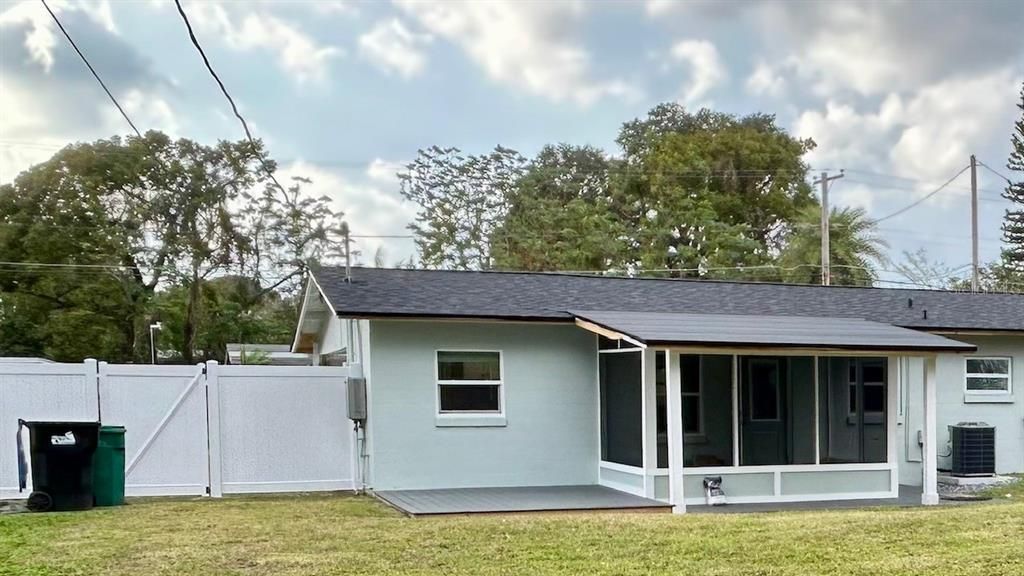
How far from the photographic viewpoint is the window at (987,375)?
50.0 feet

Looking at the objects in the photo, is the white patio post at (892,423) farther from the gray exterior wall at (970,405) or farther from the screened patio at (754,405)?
the gray exterior wall at (970,405)


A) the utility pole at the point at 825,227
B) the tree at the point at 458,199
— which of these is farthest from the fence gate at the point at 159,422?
the tree at the point at 458,199

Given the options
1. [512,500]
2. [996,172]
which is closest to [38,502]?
[512,500]

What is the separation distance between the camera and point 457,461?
1236 cm

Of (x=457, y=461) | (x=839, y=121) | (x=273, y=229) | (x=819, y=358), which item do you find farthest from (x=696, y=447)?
(x=273, y=229)

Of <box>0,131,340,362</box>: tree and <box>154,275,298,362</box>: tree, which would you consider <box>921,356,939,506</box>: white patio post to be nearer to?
<box>0,131,340,362</box>: tree

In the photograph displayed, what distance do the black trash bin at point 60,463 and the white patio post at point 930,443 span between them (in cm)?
1045

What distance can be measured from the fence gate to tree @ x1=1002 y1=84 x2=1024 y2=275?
114 feet

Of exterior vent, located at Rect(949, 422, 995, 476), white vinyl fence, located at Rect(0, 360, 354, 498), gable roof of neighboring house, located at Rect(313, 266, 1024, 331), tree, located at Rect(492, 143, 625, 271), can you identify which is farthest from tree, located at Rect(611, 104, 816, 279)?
white vinyl fence, located at Rect(0, 360, 354, 498)

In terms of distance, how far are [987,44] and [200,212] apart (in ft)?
87.8

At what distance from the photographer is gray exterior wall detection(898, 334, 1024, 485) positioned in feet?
47.2

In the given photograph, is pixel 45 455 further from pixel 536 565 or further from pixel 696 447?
pixel 696 447

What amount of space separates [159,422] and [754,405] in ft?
28.5

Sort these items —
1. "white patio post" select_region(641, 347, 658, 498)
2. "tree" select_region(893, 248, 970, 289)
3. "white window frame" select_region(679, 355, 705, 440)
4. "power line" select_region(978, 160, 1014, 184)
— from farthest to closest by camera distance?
"tree" select_region(893, 248, 970, 289) < "power line" select_region(978, 160, 1014, 184) < "white window frame" select_region(679, 355, 705, 440) < "white patio post" select_region(641, 347, 658, 498)
